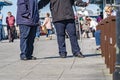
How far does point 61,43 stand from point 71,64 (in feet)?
6.79

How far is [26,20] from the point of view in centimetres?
1317

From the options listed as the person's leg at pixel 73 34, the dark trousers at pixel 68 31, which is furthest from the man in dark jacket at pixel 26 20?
the person's leg at pixel 73 34

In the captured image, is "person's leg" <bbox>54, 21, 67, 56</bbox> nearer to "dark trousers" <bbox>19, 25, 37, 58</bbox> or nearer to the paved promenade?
the paved promenade

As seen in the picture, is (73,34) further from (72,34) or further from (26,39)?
(26,39)

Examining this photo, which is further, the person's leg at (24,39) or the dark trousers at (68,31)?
the dark trousers at (68,31)

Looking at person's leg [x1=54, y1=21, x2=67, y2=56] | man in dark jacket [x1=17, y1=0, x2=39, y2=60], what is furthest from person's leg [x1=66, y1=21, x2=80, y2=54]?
man in dark jacket [x1=17, y1=0, x2=39, y2=60]

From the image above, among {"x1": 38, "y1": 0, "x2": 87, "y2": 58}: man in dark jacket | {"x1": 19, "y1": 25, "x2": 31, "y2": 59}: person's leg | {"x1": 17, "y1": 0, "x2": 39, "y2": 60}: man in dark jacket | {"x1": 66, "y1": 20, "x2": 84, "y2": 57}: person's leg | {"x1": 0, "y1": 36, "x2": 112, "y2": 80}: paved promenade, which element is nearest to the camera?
{"x1": 0, "y1": 36, "x2": 112, "y2": 80}: paved promenade

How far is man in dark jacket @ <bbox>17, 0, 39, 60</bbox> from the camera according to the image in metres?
13.1

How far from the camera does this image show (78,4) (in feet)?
44.3

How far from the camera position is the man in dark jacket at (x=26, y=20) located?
13102 mm

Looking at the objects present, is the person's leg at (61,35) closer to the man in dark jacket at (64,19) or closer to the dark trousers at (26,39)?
the man in dark jacket at (64,19)

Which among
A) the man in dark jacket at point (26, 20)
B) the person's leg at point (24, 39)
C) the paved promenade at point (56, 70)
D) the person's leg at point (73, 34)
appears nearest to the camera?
the paved promenade at point (56, 70)

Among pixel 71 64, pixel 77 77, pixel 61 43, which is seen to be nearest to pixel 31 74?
pixel 77 77

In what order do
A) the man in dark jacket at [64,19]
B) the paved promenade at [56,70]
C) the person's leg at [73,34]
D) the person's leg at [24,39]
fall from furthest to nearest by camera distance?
the person's leg at [73,34], the man in dark jacket at [64,19], the person's leg at [24,39], the paved promenade at [56,70]
